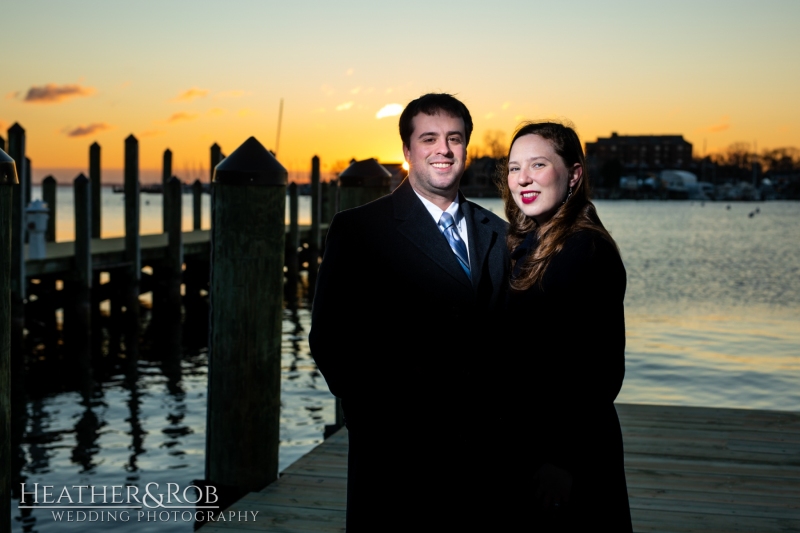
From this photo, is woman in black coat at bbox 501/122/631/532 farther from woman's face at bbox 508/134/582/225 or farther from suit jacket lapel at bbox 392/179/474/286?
suit jacket lapel at bbox 392/179/474/286

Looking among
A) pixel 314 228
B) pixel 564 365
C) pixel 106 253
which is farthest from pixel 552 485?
pixel 314 228

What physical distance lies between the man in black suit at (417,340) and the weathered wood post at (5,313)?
44.0 inches

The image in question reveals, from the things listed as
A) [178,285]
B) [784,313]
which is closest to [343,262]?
[178,285]

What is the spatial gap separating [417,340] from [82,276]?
41.3 feet

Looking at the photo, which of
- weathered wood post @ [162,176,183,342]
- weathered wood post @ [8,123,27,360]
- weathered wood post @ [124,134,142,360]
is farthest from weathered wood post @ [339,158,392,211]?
weathered wood post @ [162,176,183,342]

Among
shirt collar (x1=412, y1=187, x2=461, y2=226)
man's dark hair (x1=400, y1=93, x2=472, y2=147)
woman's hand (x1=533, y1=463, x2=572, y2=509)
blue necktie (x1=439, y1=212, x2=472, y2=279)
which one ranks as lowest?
woman's hand (x1=533, y1=463, x2=572, y2=509)

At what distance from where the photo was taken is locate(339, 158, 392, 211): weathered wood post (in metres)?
6.59

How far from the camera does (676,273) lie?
35.1 m

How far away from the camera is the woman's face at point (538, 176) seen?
2689 millimetres

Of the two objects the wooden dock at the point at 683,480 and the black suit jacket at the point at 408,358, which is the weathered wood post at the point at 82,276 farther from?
the black suit jacket at the point at 408,358

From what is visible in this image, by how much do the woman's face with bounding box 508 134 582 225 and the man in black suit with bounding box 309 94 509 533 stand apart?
225mm

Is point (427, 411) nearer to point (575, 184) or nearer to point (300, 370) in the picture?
point (575, 184)

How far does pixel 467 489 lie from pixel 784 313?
74.4 ft

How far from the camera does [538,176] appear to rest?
270 cm
